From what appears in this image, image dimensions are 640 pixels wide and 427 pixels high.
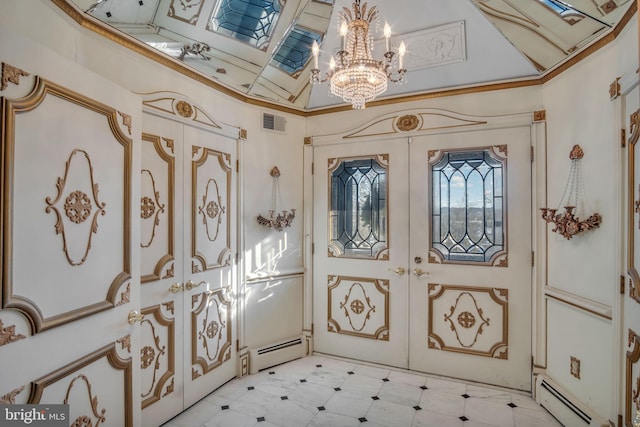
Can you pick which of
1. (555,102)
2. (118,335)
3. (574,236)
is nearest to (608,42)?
(555,102)

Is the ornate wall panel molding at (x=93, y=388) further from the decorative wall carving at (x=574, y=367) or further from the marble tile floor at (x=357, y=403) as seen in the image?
the decorative wall carving at (x=574, y=367)

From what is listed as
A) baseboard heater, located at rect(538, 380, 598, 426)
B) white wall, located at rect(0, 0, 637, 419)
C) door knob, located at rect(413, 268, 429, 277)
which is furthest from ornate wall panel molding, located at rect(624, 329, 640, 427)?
door knob, located at rect(413, 268, 429, 277)

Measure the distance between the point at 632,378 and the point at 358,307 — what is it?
208 centimetres

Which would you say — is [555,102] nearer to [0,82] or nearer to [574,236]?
[574,236]

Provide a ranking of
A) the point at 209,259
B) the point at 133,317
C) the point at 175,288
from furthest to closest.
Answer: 1. the point at 209,259
2. the point at 175,288
3. the point at 133,317

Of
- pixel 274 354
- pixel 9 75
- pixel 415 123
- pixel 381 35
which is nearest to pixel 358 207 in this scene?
pixel 415 123

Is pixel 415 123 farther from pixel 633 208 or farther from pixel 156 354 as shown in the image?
pixel 156 354

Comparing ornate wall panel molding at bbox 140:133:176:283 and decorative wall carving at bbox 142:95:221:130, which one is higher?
decorative wall carving at bbox 142:95:221:130

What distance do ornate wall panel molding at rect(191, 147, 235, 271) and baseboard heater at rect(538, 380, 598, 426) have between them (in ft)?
9.23

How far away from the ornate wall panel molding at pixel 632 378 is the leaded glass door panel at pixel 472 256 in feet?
3.06

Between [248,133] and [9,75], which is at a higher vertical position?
[248,133]

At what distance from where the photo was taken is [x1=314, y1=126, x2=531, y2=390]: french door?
288 centimetres

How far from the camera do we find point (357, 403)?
106 inches

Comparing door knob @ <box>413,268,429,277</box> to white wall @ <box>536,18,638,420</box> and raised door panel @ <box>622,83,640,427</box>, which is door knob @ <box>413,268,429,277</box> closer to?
white wall @ <box>536,18,638,420</box>
